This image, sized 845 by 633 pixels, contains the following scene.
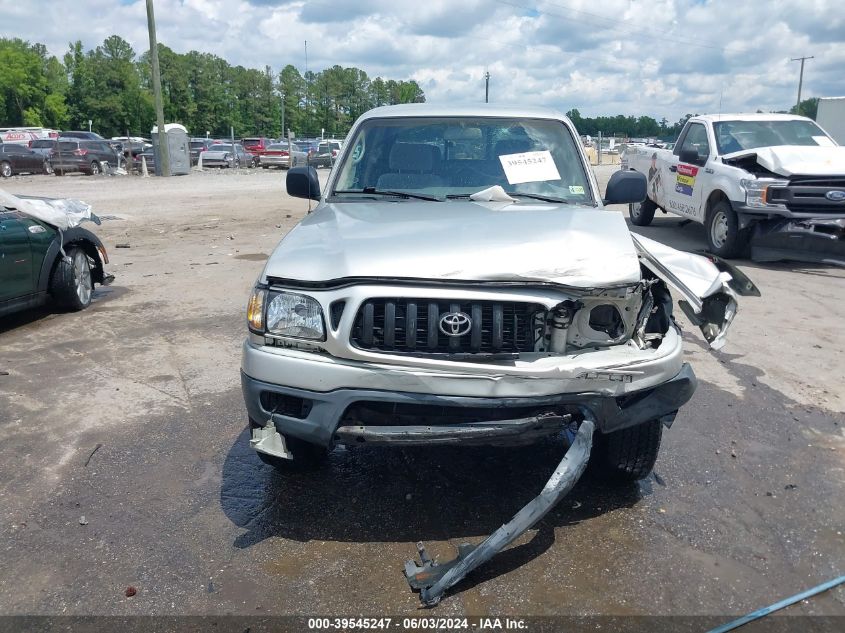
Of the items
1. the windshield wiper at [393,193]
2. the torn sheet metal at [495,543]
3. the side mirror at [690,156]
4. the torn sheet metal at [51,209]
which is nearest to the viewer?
the torn sheet metal at [495,543]

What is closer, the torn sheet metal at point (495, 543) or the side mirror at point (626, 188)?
the torn sheet metal at point (495, 543)

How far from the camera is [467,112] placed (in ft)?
16.3

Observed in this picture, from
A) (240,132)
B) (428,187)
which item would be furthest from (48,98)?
(428,187)

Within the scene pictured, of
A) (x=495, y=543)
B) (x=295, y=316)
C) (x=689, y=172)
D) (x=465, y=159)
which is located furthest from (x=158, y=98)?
(x=495, y=543)

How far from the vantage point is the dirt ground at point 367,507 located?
296 cm

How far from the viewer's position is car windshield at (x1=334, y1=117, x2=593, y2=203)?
455 centimetres

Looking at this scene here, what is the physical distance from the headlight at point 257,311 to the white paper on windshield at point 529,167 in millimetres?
1896

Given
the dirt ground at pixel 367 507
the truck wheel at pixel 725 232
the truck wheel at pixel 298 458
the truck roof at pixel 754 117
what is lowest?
the dirt ground at pixel 367 507

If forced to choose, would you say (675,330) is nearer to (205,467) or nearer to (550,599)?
(550,599)

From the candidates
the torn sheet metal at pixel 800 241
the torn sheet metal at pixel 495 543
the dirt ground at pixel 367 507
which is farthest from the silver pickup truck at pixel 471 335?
the torn sheet metal at pixel 800 241

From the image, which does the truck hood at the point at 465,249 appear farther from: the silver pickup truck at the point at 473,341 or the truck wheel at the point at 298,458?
the truck wheel at the point at 298,458

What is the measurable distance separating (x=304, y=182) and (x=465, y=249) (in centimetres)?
203

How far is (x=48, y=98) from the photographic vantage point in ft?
270

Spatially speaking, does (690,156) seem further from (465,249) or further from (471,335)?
(471,335)
